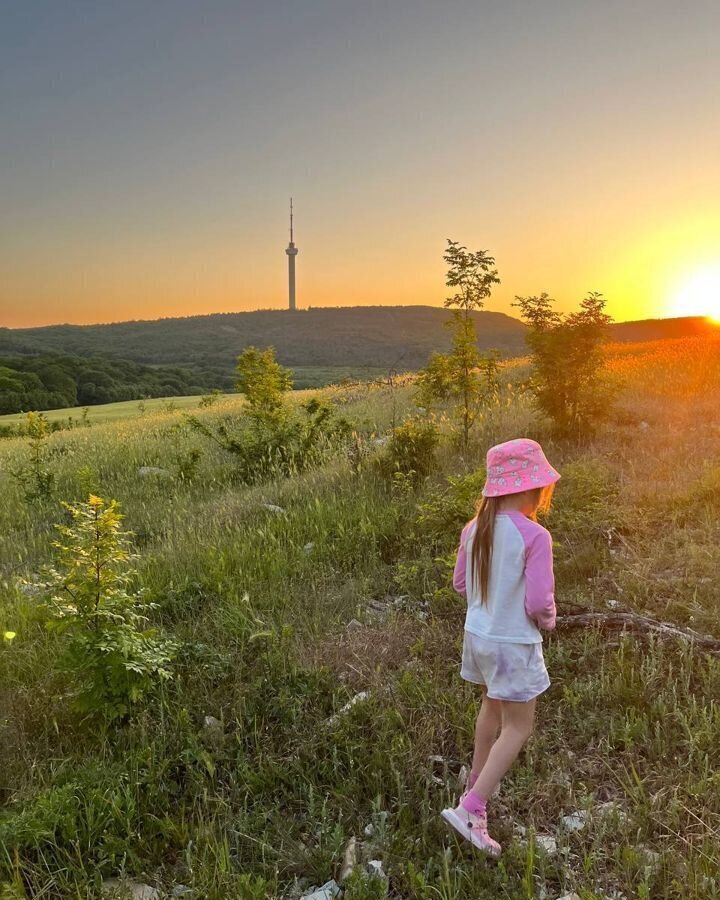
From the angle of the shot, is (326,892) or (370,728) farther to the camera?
(370,728)

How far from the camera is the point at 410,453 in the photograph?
25.1 ft

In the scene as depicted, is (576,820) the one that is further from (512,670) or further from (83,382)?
(83,382)

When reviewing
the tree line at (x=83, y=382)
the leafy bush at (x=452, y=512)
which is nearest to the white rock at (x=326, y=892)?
the leafy bush at (x=452, y=512)

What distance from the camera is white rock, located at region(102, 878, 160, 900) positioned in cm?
250

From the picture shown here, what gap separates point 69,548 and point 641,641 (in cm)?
347

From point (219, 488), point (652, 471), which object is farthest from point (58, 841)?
point (219, 488)

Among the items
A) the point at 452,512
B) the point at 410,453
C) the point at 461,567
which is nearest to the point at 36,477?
the point at 410,453

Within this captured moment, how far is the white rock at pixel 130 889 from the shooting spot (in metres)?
2.50

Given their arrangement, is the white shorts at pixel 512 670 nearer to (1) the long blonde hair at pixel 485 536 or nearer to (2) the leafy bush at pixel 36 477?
(1) the long blonde hair at pixel 485 536

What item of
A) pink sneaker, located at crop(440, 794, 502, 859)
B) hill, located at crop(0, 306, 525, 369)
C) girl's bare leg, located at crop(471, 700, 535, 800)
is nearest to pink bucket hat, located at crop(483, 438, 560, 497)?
girl's bare leg, located at crop(471, 700, 535, 800)

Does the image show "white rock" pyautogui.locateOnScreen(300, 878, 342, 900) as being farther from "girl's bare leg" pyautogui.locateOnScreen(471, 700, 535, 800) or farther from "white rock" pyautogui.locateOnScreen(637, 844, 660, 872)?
"white rock" pyautogui.locateOnScreen(637, 844, 660, 872)

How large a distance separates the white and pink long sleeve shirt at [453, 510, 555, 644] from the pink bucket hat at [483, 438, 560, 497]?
121mm

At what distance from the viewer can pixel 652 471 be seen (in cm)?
657

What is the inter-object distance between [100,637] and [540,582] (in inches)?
95.5
